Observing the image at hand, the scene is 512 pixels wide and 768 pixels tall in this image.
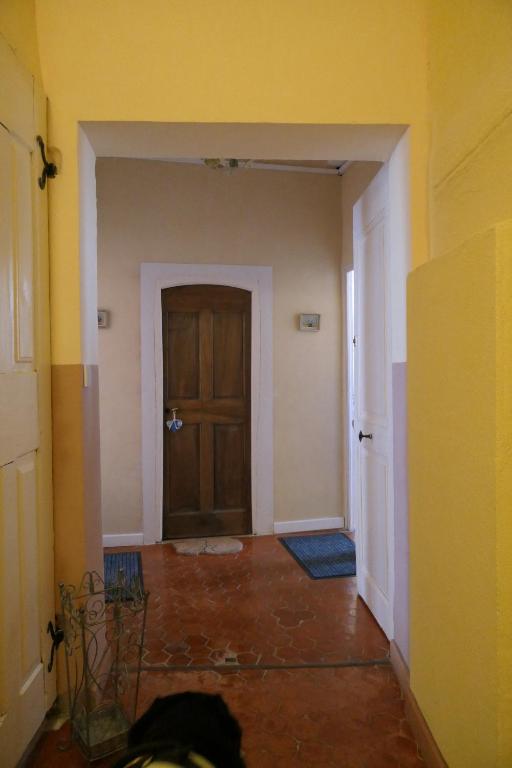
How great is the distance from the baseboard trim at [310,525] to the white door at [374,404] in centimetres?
142

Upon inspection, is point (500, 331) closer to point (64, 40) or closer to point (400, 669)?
point (400, 669)

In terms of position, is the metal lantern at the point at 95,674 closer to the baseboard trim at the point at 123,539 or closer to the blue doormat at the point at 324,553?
the blue doormat at the point at 324,553

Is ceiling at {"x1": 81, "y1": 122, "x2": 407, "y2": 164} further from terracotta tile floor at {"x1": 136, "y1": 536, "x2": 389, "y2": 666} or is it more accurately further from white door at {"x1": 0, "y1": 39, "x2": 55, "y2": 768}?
terracotta tile floor at {"x1": 136, "y1": 536, "x2": 389, "y2": 666}

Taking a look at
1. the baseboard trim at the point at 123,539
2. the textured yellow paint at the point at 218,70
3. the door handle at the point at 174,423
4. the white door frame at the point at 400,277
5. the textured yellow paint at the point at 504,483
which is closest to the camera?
the textured yellow paint at the point at 504,483

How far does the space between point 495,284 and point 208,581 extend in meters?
3.08

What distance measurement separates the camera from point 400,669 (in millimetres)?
2396

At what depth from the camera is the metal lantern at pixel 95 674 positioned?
1.96 m

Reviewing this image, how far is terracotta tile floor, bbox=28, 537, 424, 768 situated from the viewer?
203 cm

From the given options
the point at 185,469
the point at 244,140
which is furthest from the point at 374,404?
the point at 185,469

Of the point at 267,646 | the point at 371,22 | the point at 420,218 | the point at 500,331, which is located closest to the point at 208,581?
the point at 267,646

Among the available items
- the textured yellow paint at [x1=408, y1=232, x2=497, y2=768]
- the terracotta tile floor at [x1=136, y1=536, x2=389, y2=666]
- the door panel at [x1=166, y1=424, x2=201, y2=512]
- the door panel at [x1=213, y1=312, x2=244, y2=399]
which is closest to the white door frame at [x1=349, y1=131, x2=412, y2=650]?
the textured yellow paint at [x1=408, y1=232, x2=497, y2=768]

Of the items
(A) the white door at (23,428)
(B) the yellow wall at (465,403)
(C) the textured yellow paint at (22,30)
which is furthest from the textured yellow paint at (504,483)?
(C) the textured yellow paint at (22,30)

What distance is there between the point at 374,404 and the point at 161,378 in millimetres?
2109

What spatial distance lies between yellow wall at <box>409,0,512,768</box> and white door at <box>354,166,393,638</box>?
0.66 m
